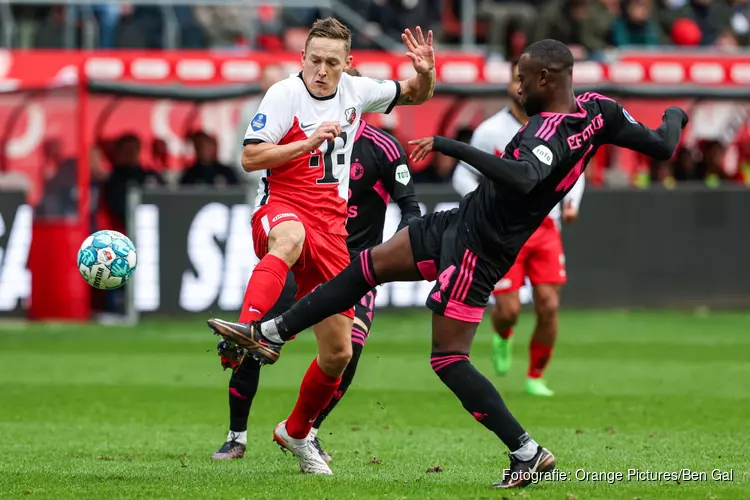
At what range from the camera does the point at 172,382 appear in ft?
40.4

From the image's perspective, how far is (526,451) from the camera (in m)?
6.67

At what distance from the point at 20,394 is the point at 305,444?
451 cm

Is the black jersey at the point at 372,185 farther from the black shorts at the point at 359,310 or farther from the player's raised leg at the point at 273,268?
the player's raised leg at the point at 273,268

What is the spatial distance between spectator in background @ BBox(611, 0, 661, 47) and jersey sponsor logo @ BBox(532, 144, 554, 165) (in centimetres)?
1702

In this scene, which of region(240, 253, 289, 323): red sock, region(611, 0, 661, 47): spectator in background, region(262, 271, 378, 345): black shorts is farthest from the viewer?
region(611, 0, 661, 47): spectator in background

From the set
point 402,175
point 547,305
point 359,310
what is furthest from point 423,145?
point 547,305

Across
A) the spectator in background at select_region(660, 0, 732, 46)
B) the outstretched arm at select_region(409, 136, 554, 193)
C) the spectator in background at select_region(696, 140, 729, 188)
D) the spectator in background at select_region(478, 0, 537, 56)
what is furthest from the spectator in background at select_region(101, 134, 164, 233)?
the outstretched arm at select_region(409, 136, 554, 193)

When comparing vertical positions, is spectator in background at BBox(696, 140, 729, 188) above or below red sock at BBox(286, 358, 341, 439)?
above

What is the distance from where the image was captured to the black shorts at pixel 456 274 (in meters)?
6.78

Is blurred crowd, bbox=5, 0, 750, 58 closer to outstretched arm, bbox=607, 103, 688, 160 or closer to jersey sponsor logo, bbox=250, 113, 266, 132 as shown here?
jersey sponsor logo, bbox=250, 113, 266, 132

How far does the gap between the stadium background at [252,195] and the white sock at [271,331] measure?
2260 mm

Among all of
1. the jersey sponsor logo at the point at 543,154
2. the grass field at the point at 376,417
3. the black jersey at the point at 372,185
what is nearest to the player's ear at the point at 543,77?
the jersey sponsor logo at the point at 543,154

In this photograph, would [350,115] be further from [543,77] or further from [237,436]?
[237,436]

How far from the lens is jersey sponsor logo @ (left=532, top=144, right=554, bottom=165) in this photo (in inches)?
263
